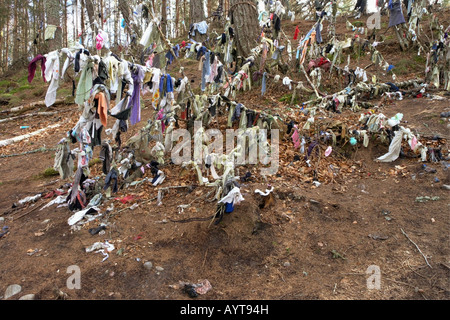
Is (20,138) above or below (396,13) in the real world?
below

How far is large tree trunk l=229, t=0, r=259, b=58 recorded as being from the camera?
7.71m

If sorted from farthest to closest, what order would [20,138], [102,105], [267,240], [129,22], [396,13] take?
[129,22]
[20,138]
[396,13]
[267,240]
[102,105]

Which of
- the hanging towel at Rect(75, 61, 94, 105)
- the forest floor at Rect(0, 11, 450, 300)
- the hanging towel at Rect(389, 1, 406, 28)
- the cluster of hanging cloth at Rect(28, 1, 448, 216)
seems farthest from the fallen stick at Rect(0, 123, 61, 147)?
the hanging towel at Rect(389, 1, 406, 28)

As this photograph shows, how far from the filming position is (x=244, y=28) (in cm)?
772

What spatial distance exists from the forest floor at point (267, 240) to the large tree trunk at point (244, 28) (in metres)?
4.08

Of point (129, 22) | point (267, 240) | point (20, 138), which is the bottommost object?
point (267, 240)

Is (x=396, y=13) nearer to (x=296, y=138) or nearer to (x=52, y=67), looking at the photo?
(x=296, y=138)

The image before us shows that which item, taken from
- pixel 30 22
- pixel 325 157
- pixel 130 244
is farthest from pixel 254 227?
pixel 30 22

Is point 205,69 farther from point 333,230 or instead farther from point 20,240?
point 20,240

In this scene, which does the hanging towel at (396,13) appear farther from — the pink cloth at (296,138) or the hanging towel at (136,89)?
the hanging towel at (136,89)

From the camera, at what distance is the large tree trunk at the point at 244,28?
7.71 meters

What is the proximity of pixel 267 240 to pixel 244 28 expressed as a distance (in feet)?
20.7

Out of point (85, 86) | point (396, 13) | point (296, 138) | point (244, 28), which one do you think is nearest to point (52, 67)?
point (85, 86)

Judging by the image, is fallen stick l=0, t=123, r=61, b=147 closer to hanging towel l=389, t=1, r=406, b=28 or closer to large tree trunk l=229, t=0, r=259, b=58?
large tree trunk l=229, t=0, r=259, b=58
